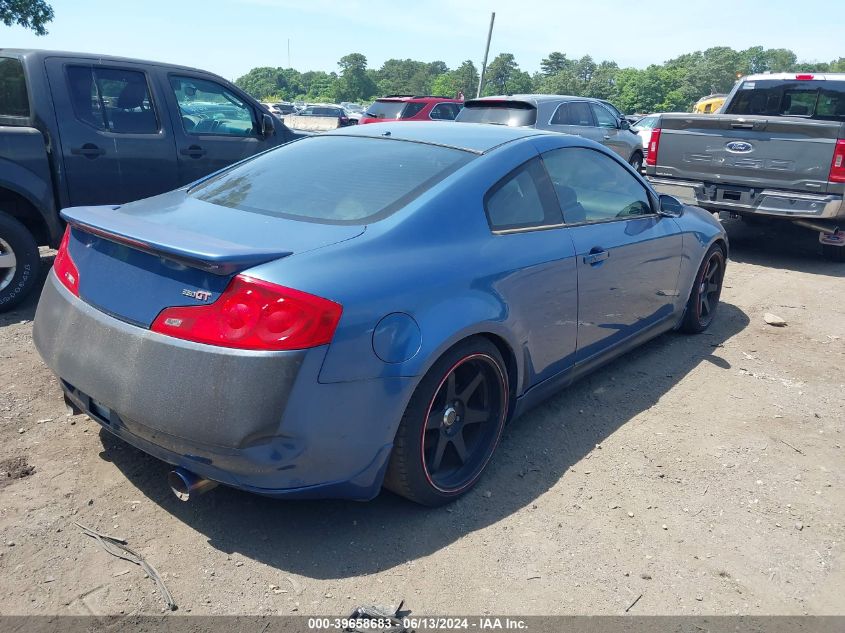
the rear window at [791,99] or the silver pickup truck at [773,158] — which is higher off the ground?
the rear window at [791,99]

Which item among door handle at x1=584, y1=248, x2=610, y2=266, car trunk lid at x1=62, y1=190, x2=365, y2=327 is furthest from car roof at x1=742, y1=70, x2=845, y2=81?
car trunk lid at x1=62, y1=190, x2=365, y2=327

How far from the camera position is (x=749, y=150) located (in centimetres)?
762

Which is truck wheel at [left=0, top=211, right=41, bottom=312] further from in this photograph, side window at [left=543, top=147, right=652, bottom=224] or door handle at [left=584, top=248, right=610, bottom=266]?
door handle at [left=584, top=248, right=610, bottom=266]

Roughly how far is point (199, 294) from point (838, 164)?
6.88 metres

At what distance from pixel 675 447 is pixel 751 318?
273cm

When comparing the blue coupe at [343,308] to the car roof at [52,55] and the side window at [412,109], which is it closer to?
the car roof at [52,55]

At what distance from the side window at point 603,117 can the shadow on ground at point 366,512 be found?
10.3m

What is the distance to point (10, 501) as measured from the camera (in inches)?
115

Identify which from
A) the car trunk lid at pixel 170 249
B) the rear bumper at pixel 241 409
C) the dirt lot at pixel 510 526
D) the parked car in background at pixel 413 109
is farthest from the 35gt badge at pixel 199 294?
the parked car in background at pixel 413 109

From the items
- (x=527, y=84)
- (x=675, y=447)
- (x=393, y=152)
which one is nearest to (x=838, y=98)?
(x=675, y=447)

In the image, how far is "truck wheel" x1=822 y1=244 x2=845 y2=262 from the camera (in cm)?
810

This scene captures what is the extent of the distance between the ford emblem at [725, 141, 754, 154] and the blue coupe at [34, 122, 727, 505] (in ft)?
15.1

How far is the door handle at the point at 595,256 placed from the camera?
366 cm

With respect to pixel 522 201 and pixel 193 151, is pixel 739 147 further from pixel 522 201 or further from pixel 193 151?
pixel 193 151
